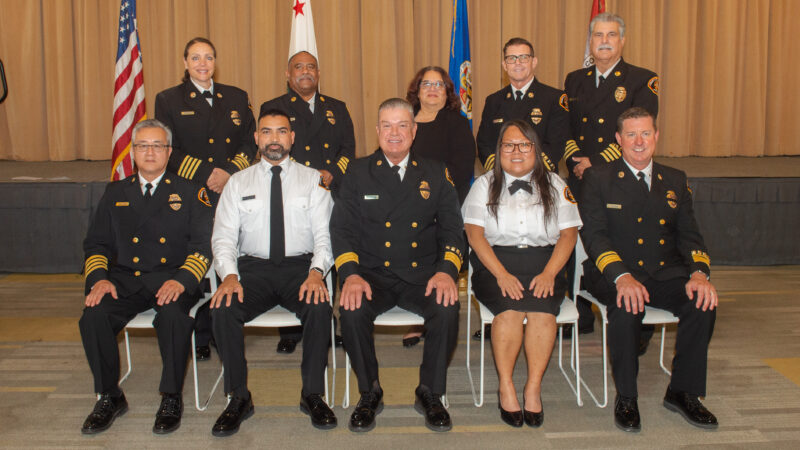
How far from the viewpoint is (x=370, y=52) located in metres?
7.78

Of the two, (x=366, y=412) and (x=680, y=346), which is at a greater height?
(x=680, y=346)

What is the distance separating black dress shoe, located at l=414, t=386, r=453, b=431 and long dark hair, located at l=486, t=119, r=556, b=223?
934 millimetres

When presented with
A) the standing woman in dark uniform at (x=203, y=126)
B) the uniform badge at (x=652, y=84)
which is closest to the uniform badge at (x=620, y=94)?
the uniform badge at (x=652, y=84)

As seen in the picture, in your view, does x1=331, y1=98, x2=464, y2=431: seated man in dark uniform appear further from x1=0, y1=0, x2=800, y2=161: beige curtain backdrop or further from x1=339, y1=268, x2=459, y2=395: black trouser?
x1=0, y1=0, x2=800, y2=161: beige curtain backdrop

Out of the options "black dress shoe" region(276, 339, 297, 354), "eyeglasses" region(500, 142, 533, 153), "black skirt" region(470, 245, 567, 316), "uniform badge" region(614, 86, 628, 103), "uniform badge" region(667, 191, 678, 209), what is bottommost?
"black dress shoe" region(276, 339, 297, 354)

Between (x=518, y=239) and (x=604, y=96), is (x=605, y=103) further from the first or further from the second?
(x=518, y=239)

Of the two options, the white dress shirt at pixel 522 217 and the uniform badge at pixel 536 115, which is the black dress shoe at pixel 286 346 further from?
the uniform badge at pixel 536 115

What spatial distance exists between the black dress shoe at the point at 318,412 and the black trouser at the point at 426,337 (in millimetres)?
188

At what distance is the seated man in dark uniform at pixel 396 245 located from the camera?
9.71 ft

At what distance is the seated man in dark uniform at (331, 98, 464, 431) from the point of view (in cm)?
296

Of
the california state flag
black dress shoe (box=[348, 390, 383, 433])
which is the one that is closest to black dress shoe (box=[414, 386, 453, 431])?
black dress shoe (box=[348, 390, 383, 433])

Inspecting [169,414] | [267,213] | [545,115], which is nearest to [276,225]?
[267,213]

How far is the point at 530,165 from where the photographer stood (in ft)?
10.4

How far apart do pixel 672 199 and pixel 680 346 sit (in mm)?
745
